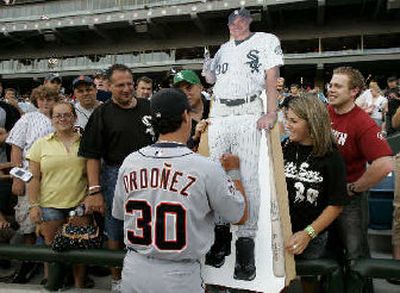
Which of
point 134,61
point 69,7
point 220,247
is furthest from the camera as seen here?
point 69,7

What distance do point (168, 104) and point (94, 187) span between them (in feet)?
4.69

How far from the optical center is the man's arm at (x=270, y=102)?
2.74 m

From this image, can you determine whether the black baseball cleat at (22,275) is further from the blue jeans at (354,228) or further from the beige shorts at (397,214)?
the beige shorts at (397,214)

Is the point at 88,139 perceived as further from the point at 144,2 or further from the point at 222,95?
the point at 144,2

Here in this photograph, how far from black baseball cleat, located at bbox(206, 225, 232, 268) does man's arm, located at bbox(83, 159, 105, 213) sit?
3.36ft

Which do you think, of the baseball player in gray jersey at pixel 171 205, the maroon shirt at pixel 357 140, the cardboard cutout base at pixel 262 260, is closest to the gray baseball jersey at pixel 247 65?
the cardboard cutout base at pixel 262 260

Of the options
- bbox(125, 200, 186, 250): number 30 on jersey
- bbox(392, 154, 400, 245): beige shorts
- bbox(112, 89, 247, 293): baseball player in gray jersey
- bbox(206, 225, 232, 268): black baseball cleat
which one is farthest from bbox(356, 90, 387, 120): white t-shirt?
bbox(125, 200, 186, 250): number 30 on jersey

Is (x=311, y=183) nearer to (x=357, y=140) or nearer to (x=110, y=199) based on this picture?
(x=357, y=140)

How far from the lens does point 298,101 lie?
2.72 m

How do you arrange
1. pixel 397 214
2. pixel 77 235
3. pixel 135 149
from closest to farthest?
pixel 77 235 < pixel 135 149 < pixel 397 214

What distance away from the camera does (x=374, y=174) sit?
276cm

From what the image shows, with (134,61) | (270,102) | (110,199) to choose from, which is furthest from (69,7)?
(270,102)

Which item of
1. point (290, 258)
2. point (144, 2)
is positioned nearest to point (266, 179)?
point (290, 258)

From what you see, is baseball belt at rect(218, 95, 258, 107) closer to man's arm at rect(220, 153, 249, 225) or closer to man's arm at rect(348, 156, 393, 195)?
man's arm at rect(220, 153, 249, 225)
